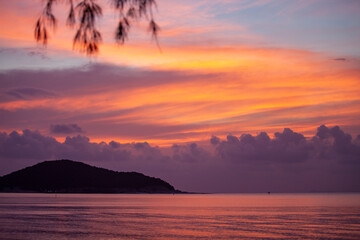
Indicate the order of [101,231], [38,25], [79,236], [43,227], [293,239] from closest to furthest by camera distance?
[38,25]
[293,239]
[79,236]
[101,231]
[43,227]

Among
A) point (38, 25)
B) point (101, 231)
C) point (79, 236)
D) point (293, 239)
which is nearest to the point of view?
point (38, 25)

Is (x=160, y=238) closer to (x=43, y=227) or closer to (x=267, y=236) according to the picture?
(x=267, y=236)

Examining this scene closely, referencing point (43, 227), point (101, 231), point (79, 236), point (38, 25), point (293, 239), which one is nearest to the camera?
point (38, 25)

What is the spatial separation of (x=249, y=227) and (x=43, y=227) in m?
25.3

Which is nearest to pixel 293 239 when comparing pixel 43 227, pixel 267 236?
pixel 267 236

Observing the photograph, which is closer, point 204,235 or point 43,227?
point 204,235

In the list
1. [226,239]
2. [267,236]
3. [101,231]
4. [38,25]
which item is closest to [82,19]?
[38,25]

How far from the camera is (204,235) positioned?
51.3 metres

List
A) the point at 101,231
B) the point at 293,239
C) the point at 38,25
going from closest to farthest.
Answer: the point at 38,25 → the point at 293,239 → the point at 101,231

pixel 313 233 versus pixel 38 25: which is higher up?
pixel 38 25

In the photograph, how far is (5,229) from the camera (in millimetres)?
55000

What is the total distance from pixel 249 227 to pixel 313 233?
958 cm

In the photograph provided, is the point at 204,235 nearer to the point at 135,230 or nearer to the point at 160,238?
the point at 160,238

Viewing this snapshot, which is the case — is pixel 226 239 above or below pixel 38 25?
below
